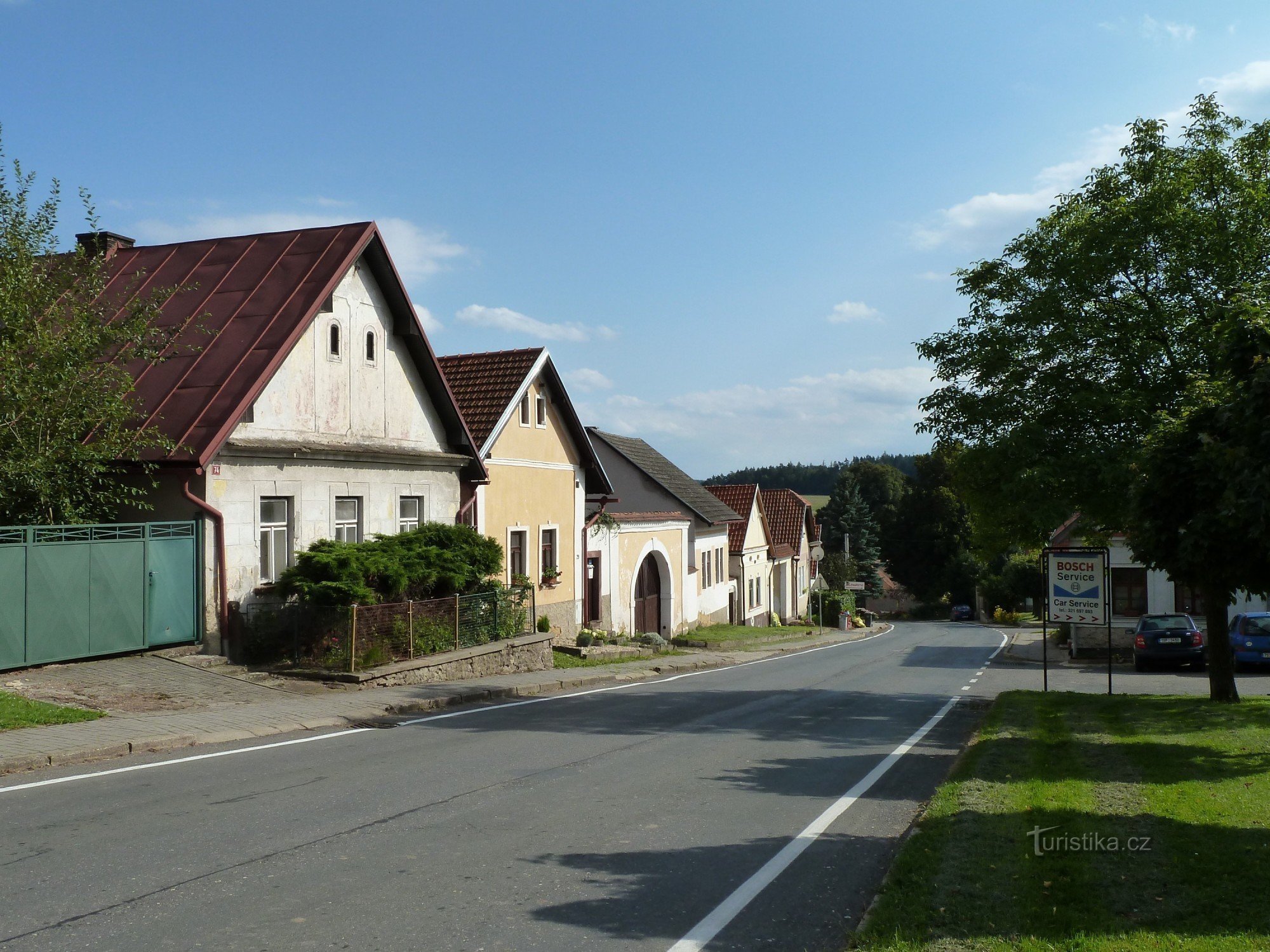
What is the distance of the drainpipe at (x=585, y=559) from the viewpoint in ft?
103

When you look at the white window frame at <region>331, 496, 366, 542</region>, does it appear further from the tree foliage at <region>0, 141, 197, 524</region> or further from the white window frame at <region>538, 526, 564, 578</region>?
the white window frame at <region>538, 526, 564, 578</region>

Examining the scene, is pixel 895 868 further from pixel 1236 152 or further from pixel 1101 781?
pixel 1236 152

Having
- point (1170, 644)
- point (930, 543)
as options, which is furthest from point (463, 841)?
point (930, 543)

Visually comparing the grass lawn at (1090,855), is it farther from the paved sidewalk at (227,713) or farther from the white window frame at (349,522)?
the white window frame at (349,522)

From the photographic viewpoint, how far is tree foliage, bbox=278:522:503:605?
17.9 m

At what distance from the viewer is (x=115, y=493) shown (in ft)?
56.7

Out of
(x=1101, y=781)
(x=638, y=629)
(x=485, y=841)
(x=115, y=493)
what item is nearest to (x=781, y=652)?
(x=638, y=629)

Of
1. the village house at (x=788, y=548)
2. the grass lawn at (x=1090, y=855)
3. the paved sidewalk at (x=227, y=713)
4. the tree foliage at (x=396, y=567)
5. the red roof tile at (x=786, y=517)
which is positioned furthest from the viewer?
the red roof tile at (x=786, y=517)

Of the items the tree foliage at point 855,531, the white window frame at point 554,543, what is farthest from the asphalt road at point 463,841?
the tree foliage at point 855,531

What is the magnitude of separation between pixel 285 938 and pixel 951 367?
17.5 metres

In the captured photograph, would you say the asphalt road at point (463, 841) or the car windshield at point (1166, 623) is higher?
the asphalt road at point (463, 841)

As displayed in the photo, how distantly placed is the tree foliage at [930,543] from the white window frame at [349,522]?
230 ft

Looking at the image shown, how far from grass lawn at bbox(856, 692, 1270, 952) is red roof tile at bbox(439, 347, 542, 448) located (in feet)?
56.5

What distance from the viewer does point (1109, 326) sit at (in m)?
18.6
